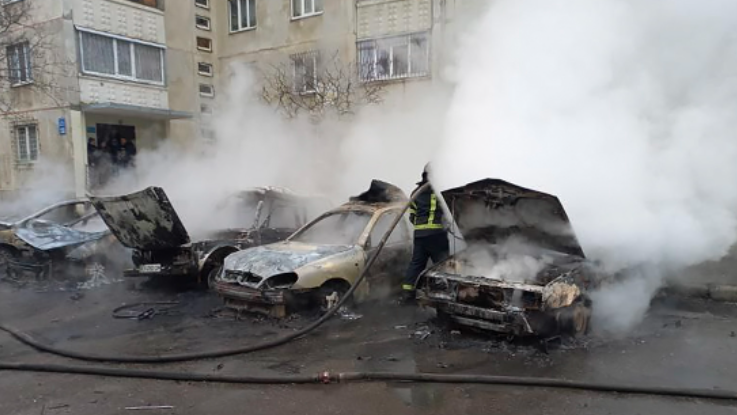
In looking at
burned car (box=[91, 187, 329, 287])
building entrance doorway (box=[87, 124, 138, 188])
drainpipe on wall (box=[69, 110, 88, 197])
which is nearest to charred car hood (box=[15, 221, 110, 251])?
burned car (box=[91, 187, 329, 287])

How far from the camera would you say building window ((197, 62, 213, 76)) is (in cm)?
2016

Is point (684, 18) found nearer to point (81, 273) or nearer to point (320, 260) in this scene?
point (320, 260)

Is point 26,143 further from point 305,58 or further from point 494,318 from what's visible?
point 494,318

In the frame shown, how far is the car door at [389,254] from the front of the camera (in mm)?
6746

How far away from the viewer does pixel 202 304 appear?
7.12 meters

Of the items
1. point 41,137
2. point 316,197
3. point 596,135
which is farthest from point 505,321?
point 41,137

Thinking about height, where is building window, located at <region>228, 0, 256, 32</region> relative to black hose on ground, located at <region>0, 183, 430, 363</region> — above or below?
above

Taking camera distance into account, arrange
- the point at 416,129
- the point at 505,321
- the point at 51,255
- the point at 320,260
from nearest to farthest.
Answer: the point at 505,321, the point at 320,260, the point at 51,255, the point at 416,129

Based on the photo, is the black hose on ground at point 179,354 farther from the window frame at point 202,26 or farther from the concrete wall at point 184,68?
the window frame at point 202,26

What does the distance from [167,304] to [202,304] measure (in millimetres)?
484

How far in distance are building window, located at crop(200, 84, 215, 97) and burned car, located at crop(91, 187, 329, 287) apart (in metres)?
12.9

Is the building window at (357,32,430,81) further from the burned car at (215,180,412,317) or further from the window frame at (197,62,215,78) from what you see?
the burned car at (215,180,412,317)

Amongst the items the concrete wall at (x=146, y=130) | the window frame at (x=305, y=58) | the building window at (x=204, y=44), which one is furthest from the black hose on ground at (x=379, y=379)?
the building window at (x=204, y=44)

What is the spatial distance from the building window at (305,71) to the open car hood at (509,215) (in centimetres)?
870
